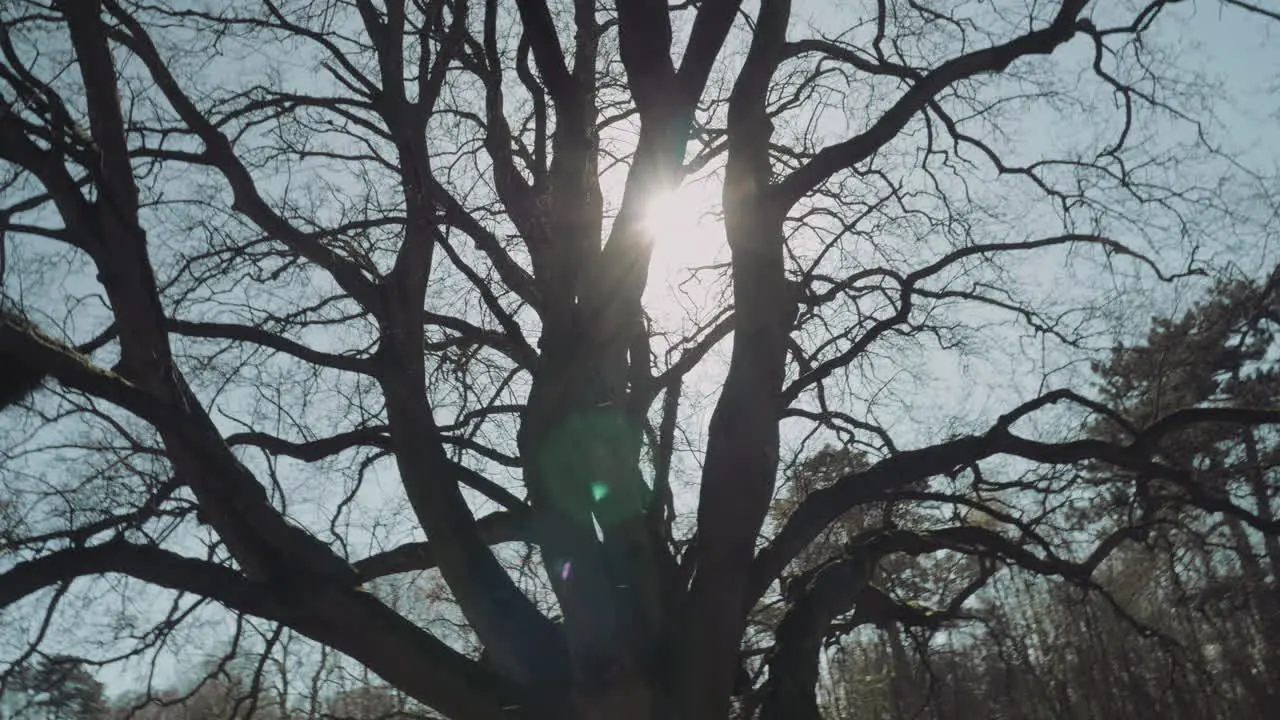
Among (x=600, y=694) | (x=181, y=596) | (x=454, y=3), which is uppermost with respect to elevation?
(x=454, y=3)

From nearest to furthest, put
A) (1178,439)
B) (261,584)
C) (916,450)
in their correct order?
(261,584), (916,450), (1178,439)

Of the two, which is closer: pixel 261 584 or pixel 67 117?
pixel 261 584

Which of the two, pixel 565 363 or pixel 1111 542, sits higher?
pixel 565 363

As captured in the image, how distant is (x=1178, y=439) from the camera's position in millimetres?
8164

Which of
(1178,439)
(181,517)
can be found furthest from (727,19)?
(1178,439)

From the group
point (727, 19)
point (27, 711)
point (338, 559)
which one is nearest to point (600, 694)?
point (338, 559)

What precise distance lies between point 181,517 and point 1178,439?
7.64 m

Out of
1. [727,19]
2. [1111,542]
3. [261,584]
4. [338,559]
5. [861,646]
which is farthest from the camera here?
[861,646]

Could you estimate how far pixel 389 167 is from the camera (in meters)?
7.12

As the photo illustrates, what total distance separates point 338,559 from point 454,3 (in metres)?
4.22

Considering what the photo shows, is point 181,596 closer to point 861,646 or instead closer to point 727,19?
point 727,19

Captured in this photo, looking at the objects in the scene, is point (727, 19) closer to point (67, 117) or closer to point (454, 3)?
point (454, 3)

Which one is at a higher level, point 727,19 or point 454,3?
point 454,3

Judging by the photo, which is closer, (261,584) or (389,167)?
(261,584)
